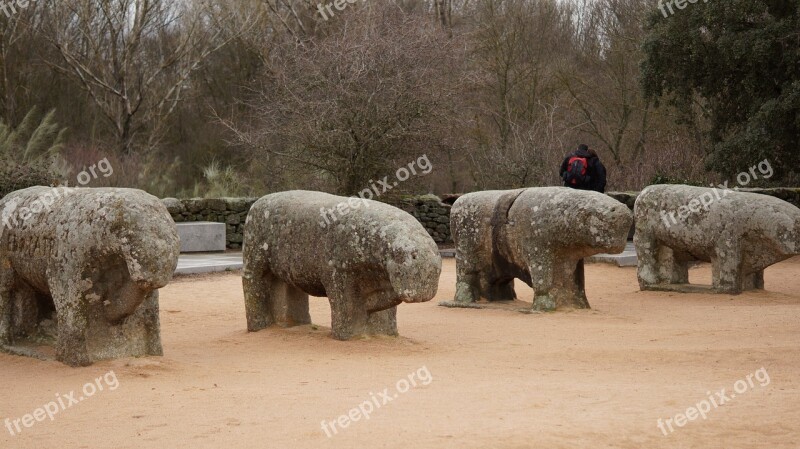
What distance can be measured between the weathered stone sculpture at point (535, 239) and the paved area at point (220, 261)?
5501 mm

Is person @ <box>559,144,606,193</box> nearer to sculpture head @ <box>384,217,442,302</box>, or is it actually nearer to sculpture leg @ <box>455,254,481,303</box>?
sculpture leg @ <box>455,254,481,303</box>

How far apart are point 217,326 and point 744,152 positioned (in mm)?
13811

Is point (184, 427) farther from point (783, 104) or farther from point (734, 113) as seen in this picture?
point (734, 113)

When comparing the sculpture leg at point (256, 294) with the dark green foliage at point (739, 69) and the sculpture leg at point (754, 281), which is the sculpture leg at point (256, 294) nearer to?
the sculpture leg at point (754, 281)

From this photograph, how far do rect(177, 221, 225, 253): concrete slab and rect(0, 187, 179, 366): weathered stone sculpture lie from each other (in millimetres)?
10332

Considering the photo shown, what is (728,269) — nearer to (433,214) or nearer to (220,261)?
(220,261)

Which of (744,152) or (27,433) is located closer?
(27,433)

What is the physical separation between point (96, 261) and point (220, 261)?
9791mm

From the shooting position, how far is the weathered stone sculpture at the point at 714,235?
12633 millimetres

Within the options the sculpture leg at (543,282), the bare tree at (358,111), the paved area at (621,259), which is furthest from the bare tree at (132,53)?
the sculpture leg at (543,282)

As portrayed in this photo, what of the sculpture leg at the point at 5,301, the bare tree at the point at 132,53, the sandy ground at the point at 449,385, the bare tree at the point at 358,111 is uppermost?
the bare tree at the point at 132,53

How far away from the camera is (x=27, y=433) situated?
6.07 m

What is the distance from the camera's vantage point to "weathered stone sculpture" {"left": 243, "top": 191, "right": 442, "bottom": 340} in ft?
28.0

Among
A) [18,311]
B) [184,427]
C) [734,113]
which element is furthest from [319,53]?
[184,427]
